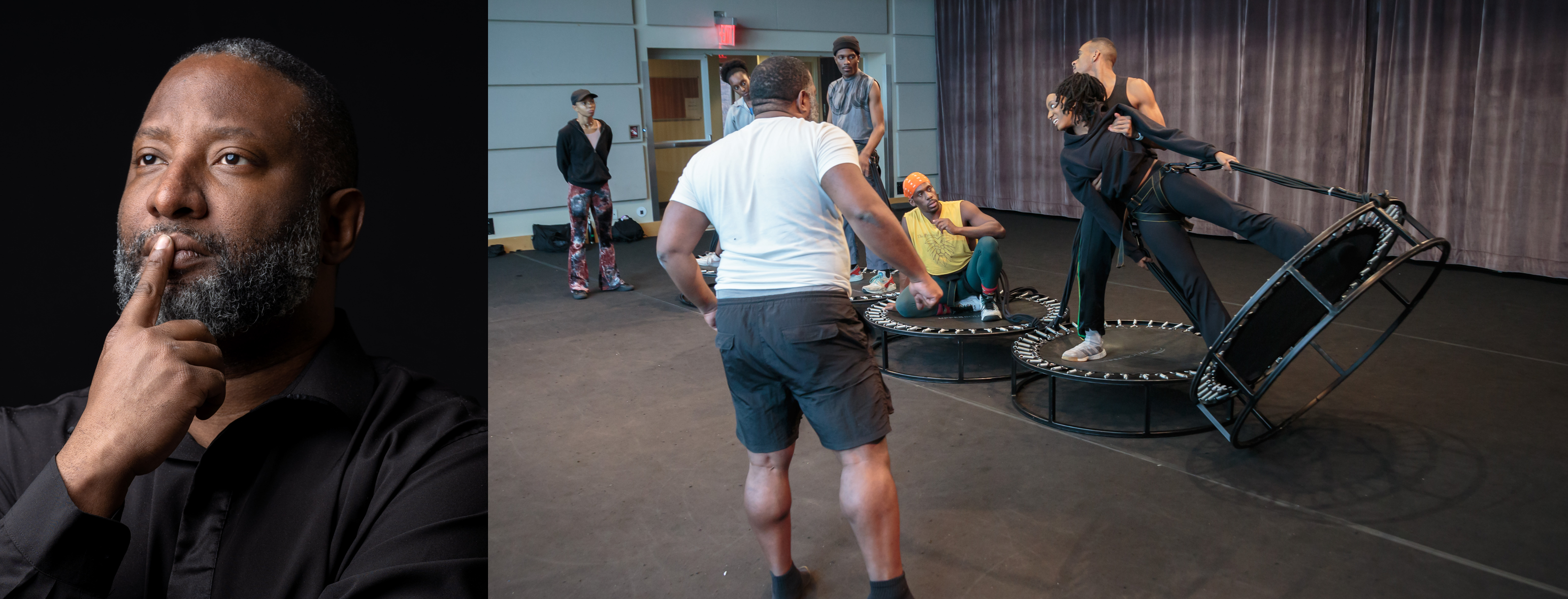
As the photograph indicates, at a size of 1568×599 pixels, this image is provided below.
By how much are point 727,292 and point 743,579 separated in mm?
786

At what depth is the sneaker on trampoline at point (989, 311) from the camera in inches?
158

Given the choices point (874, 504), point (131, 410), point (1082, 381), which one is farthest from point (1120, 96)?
point (131, 410)

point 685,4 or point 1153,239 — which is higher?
point 685,4

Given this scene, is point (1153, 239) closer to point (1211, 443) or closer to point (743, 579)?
point (1211, 443)

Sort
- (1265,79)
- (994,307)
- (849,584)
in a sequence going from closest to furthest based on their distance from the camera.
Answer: (849,584), (994,307), (1265,79)

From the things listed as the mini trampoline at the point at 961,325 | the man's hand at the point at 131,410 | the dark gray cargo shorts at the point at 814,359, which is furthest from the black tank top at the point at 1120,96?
the man's hand at the point at 131,410

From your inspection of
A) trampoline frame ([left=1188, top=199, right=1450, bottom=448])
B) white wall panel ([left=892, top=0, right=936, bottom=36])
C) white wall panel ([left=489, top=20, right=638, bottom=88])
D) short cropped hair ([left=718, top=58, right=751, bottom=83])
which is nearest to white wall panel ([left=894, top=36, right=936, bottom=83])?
white wall panel ([left=892, top=0, right=936, bottom=36])

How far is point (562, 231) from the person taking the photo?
8.51 meters

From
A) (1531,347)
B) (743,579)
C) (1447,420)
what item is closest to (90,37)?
(743,579)

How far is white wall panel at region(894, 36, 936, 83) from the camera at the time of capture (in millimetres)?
10500

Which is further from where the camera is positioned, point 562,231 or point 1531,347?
point 562,231

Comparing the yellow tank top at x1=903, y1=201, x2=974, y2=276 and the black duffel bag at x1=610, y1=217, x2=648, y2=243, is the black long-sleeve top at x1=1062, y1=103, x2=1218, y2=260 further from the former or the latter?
the black duffel bag at x1=610, y1=217, x2=648, y2=243

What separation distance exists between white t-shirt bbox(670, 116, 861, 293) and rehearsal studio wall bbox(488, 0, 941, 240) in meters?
6.25

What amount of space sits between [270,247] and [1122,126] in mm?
3182
